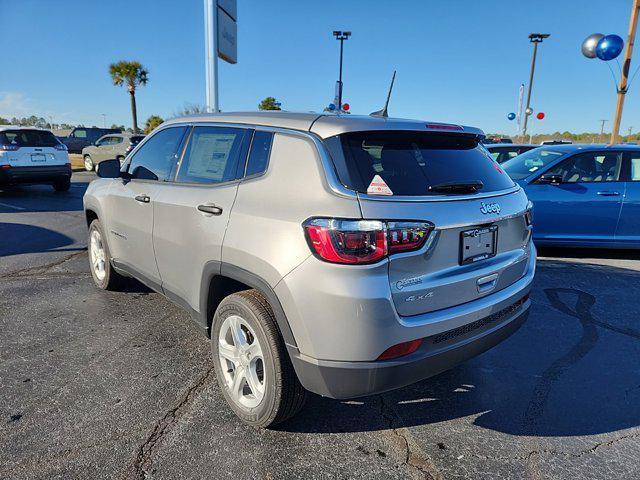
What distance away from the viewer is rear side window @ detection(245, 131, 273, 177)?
2.44 metres

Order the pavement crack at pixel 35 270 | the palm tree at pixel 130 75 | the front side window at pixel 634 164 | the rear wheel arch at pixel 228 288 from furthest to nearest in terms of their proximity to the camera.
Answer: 1. the palm tree at pixel 130 75
2. the front side window at pixel 634 164
3. the pavement crack at pixel 35 270
4. the rear wheel arch at pixel 228 288

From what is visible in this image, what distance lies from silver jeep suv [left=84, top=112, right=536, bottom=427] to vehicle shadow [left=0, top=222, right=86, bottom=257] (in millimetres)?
4377

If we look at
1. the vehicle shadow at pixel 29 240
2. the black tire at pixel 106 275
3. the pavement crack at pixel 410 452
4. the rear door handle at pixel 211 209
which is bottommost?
the pavement crack at pixel 410 452

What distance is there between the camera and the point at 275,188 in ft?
7.46

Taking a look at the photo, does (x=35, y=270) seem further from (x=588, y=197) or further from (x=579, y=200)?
(x=588, y=197)

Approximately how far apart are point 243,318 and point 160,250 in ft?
3.77

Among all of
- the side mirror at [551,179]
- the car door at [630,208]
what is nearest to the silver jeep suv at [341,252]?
the side mirror at [551,179]

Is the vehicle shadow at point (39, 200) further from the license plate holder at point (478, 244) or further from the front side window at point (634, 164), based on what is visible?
the front side window at point (634, 164)

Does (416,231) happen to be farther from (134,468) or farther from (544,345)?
(544,345)

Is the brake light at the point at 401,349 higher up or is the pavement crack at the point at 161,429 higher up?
the brake light at the point at 401,349

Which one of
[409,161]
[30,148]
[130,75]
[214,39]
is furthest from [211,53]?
[130,75]

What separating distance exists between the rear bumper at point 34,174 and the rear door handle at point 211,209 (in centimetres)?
1007

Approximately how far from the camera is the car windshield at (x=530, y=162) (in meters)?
6.34

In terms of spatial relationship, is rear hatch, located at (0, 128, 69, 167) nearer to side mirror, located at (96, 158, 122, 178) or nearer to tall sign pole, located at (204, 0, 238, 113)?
tall sign pole, located at (204, 0, 238, 113)
